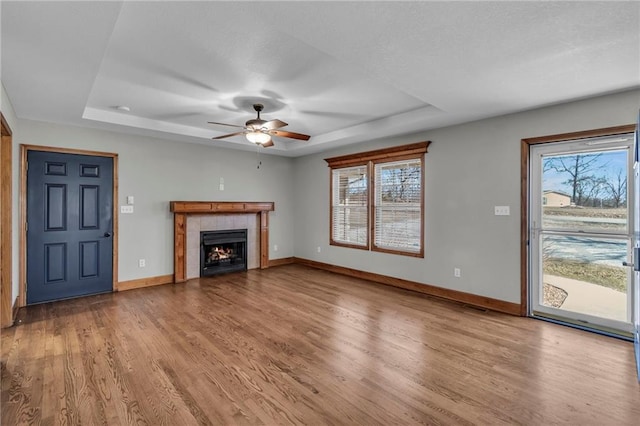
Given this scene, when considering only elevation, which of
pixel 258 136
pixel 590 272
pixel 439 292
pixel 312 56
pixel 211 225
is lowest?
pixel 439 292

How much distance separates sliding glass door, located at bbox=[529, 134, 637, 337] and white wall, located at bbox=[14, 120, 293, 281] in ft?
16.1

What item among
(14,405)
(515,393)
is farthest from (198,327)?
(515,393)

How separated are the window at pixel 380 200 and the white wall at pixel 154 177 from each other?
73.2 inches


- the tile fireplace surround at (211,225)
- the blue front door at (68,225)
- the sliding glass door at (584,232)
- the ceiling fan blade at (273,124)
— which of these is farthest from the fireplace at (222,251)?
the sliding glass door at (584,232)

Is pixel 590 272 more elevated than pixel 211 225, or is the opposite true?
pixel 211 225

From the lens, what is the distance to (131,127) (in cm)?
459

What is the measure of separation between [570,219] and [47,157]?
6.55 m

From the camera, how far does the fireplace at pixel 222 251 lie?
19.2 feet

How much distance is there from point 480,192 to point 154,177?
16.2 feet

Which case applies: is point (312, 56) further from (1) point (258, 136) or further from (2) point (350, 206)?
(2) point (350, 206)

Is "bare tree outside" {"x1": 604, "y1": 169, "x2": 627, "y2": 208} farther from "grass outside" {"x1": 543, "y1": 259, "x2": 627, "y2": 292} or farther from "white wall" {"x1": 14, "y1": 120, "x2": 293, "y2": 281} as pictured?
"white wall" {"x1": 14, "y1": 120, "x2": 293, "y2": 281}

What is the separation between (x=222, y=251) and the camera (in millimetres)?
6223

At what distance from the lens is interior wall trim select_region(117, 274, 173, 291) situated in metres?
4.94

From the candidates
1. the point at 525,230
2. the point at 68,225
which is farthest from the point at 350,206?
the point at 68,225
